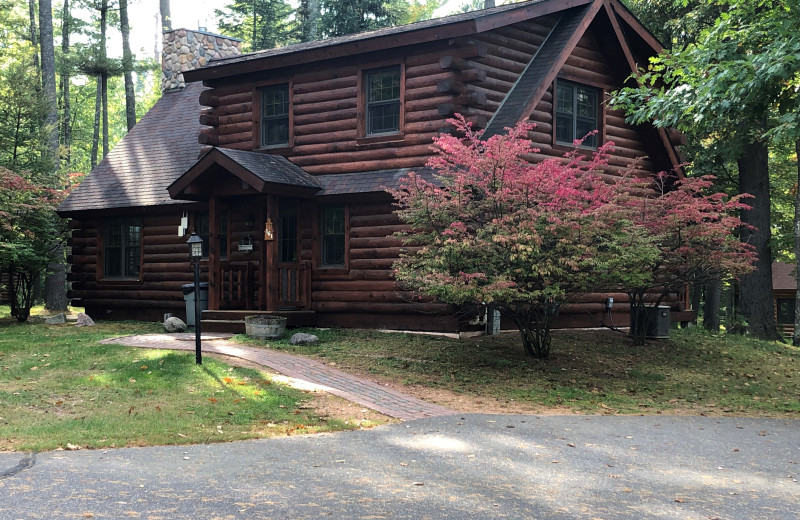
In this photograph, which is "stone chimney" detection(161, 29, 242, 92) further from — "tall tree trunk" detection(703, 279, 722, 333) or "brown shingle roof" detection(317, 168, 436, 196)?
"tall tree trunk" detection(703, 279, 722, 333)

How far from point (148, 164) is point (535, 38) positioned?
1167cm

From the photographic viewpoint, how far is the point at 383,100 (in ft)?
57.7

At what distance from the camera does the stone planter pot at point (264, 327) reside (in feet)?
51.8

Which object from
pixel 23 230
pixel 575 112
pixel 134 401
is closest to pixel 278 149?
pixel 575 112

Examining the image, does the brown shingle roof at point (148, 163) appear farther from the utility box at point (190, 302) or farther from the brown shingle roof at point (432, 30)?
the brown shingle roof at point (432, 30)

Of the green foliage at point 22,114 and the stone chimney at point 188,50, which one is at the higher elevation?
the stone chimney at point 188,50

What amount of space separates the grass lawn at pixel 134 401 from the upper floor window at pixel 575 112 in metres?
10.1

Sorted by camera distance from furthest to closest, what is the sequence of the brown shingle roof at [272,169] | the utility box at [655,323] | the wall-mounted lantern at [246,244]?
1. the wall-mounted lantern at [246,244]
2. the utility box at [655,323]
3. the brown shingle roof at [272,169]

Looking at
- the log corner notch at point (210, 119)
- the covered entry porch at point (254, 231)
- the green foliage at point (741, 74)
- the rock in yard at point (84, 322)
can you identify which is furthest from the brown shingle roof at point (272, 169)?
the green foliage at point (741, 74)

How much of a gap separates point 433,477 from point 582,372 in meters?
7.18

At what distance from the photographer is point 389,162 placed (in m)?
17.2

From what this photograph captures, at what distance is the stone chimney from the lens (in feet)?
84.3

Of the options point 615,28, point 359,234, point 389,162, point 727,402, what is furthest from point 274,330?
point 615,28

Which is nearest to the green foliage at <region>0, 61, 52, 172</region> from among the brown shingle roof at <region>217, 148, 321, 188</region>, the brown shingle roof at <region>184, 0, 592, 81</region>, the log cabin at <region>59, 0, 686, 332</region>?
the log cabin at <region>59, 0, 686, 332</region>
